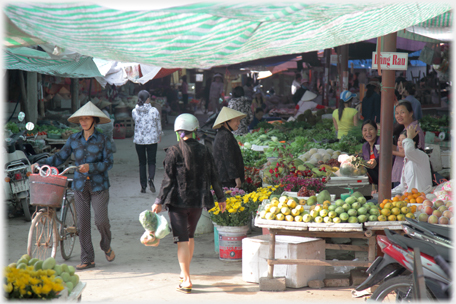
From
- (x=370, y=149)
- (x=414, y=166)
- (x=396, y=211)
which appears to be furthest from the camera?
(x=370, y=149)

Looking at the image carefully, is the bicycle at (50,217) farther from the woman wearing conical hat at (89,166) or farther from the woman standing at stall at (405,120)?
the woman standing at stall at (405,120)

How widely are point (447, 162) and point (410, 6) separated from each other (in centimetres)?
599

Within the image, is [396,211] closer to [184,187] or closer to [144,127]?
[184,187]

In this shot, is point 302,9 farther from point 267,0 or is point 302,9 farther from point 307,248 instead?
point 307,248

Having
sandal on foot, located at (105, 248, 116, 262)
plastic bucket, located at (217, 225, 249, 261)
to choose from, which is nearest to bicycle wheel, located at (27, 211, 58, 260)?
sandal on foot, located at (105, 248, 116, 262)

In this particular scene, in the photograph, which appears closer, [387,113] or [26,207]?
[387,113]

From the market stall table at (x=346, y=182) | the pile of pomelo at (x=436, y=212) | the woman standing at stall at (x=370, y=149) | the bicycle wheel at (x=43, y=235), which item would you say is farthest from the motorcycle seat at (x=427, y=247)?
the bicycle wheel at (x=43, y=235)

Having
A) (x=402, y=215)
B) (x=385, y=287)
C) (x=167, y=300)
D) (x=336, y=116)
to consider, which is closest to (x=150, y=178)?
(x=336, y=116)

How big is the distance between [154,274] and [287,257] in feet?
5.12

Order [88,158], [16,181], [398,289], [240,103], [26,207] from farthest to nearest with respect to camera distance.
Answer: [240,103]
[26,207]
[16,181]
[88,158]
[398,289]

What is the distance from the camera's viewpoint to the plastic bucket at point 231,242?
569 cm

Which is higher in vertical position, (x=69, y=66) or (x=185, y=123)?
(x=69, y=66)

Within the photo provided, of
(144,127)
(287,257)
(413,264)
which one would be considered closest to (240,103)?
(144,127)

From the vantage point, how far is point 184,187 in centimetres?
470
